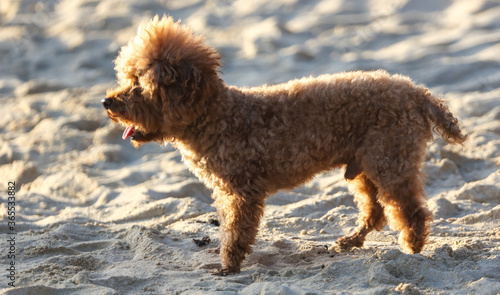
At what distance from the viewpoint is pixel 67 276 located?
4074mm

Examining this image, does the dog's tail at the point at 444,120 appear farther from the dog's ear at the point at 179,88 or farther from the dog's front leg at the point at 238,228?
the dog's ear at the point at 179,88

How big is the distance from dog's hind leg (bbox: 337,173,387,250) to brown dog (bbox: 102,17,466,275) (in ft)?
1.35

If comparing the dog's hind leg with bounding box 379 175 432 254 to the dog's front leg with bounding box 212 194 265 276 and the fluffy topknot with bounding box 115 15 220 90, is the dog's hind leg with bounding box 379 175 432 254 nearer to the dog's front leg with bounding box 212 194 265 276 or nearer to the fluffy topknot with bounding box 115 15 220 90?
the dog's front leg with bounding box 212 194 265 276

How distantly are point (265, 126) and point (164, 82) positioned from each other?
75 centimetres

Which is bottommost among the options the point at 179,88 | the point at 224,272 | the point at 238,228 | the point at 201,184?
the point at 224,272

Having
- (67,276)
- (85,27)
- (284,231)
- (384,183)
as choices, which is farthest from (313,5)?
(67,276)

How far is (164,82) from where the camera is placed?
13.5ft

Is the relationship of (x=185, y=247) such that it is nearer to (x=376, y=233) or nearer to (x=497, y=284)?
(x=376, y=233)

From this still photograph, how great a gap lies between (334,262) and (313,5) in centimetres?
814

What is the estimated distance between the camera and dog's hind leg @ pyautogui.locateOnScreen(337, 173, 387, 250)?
4.75 meters

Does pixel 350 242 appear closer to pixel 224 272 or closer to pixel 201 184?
pixel 224 272

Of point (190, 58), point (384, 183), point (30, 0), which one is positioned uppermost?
point (30, 0)

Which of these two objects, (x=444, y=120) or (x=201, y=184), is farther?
(x=201, y=184)

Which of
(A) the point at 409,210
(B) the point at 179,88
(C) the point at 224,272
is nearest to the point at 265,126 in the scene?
(B) the point at 179,88
